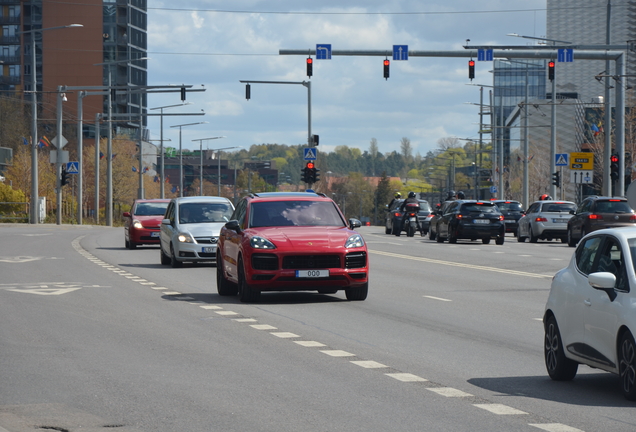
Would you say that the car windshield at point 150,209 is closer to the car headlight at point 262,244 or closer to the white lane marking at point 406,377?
the car headlight at point 262,244

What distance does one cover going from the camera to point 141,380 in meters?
9.45

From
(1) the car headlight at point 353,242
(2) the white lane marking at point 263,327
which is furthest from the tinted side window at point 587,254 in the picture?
(1) the car headlight at point 353,242

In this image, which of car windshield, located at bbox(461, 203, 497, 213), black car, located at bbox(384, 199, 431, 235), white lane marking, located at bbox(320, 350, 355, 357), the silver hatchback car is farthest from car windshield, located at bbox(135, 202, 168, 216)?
white lane marking, located at bbox(320, 350, 355, 357)

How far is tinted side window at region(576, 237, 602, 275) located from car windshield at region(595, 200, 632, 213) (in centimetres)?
2796

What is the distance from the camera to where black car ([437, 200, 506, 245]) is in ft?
133

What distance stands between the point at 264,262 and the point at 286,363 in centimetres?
604

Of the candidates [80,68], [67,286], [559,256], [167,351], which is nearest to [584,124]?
[80,68]

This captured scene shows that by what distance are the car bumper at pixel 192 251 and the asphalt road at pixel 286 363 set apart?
466 cm

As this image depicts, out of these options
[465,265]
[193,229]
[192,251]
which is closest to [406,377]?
[192,251]

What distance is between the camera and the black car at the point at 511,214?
53062 millimetres

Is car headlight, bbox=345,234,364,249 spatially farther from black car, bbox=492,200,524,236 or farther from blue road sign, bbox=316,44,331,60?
black car, bbox=492,200,524,236

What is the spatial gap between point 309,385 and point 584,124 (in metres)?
95.3

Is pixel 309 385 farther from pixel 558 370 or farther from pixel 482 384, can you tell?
pixel 558 370

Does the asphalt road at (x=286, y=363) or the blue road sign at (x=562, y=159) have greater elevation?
the blue road sign at (x=562, y=159)
